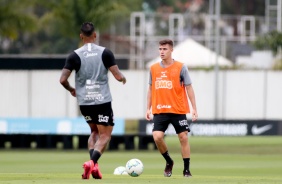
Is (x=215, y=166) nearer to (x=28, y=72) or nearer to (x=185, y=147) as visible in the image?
(x=185, y=147)

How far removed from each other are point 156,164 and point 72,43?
6012cm

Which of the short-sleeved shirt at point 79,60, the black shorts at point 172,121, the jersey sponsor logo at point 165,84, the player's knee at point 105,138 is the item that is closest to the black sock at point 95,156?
the player's knee at point 105,138

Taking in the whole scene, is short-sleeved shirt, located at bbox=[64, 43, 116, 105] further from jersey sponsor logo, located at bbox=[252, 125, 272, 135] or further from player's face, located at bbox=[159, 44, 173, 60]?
jersey sponsor logo, located at bbox=[252, 125, 272, 135]

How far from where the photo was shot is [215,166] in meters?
23.8

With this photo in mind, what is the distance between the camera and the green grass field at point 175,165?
609 inches

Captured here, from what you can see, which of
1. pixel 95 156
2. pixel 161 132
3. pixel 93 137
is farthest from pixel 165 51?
pixel 95 156

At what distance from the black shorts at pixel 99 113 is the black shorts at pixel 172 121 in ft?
4.93

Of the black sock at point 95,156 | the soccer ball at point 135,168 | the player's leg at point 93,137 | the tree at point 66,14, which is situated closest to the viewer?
the black sock at point 95,156

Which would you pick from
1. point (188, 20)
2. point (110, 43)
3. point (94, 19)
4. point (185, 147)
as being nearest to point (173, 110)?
point (185, 147)

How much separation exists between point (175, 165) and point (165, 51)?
759 centimetres

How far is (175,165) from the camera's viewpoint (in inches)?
939

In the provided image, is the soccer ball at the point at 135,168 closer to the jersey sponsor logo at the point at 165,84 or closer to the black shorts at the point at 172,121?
the black shorts at the point at 172,121

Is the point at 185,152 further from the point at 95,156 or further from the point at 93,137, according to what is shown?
the point at 95,156

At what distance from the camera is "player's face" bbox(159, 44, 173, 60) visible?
16.6 m
